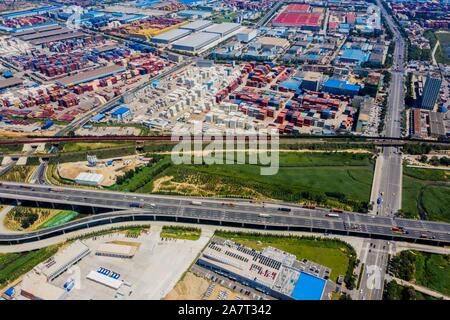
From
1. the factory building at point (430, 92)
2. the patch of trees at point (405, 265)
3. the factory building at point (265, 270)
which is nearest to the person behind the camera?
the factory building at point (265, 270)

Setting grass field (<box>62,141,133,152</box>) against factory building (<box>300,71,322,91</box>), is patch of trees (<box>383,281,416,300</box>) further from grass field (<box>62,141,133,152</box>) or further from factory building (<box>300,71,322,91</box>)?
factory building (<box>300,71,322,91</box>)

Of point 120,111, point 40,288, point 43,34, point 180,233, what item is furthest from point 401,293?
point 43,34

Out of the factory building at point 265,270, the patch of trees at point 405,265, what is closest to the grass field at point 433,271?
the patch of trees at point 405,265

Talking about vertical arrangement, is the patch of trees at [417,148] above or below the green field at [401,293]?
above

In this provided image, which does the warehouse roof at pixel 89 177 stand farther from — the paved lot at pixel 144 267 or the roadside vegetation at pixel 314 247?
the roadside vegetation at pixel 314 247

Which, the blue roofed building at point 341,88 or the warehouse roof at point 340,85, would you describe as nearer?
the blue roofed building at point 341,88

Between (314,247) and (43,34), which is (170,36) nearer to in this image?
(43,34)
